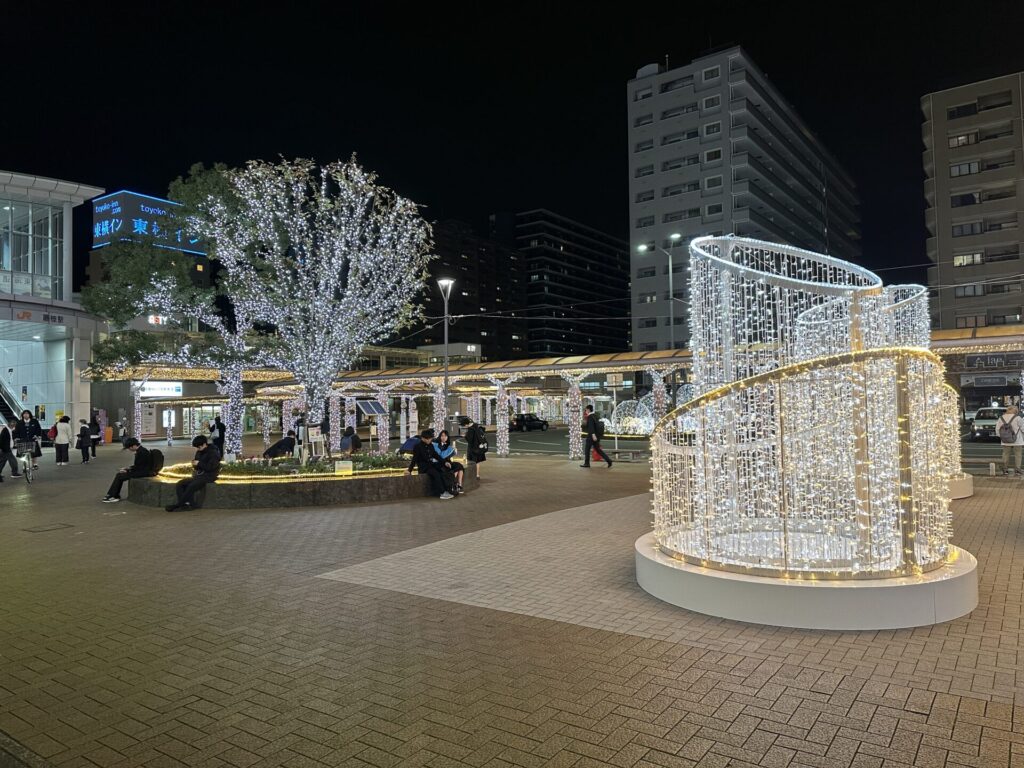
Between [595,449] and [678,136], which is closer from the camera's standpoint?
[595,449]

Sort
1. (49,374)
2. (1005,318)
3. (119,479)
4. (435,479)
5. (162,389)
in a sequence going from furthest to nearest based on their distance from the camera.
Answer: (1005,318), (162,389), (49,374), (119,479), (435,479)

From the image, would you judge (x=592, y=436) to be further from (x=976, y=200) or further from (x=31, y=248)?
(x=976, y=200)

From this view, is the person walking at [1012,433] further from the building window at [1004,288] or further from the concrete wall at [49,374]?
the building window at [1004,288]

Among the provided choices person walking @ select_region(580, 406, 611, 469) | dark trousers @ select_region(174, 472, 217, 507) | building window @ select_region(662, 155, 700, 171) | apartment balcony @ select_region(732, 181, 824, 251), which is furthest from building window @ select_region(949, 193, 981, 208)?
dark trousers @ select_region(174, 472, 217, 507)

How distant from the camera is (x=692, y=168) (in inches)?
2420

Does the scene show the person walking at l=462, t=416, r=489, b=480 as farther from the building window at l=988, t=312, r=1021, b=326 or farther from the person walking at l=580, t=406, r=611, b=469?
the building window at l=988, t=312, r=1021, b=326

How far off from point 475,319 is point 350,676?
356 ft

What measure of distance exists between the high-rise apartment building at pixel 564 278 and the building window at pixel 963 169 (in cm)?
7514

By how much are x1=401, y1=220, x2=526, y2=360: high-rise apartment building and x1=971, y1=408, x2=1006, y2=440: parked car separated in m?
77.8

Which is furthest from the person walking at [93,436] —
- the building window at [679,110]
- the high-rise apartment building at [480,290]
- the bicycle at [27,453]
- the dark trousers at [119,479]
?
the high-rise apartment building at [480,290]

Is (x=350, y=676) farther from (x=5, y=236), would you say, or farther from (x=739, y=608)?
(x=5, y=236)

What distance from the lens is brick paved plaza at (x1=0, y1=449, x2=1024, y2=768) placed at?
3412mm

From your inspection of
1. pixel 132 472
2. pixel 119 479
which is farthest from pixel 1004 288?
pixel 119 479

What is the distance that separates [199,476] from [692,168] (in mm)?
58066
